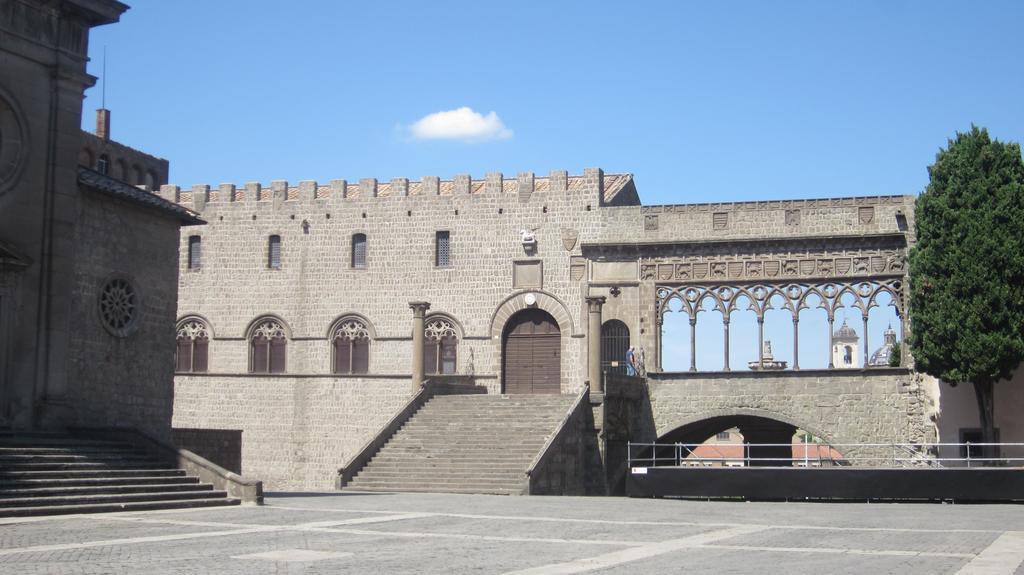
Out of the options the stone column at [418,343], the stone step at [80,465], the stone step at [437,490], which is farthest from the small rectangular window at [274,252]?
the stone step at [80,465]

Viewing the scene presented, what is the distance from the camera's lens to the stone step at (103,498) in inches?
744

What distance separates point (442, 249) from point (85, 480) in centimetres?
2120

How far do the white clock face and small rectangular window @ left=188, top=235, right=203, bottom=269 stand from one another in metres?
19.9

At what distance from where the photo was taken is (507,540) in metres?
15.4

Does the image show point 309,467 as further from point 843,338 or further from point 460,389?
point 843,338

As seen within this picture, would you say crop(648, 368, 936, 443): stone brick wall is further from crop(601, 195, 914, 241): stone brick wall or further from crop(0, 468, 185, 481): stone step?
crop(0, 468, 185, 481): stone step

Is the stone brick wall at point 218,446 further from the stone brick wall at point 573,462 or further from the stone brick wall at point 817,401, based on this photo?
the stone brick wall at point 817,401

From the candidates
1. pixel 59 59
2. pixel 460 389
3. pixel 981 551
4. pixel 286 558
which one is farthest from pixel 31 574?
pixel 460 389

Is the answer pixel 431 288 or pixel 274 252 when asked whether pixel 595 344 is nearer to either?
pixel 431 288

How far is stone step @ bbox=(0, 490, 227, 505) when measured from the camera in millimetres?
18902

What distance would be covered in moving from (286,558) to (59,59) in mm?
14523

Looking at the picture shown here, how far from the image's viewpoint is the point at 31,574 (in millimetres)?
11617

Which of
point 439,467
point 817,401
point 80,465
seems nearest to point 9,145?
point 80,465

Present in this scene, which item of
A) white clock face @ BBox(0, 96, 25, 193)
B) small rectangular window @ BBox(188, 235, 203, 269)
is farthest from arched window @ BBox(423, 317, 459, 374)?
white clock face @ BBox(0, 96, 25, 193)
